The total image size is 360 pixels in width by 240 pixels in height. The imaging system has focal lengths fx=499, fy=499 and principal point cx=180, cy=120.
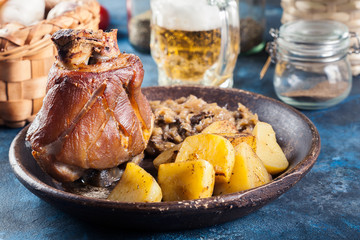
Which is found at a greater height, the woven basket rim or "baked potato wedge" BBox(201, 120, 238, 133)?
the woven basket rim

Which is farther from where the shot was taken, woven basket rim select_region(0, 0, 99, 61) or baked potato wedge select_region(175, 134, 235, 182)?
woven basket rim select_region(0, 0, 99, 61)

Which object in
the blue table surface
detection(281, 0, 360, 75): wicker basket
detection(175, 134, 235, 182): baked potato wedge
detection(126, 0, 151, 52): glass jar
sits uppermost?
detection(281, 0, 360, 75): wicker basket

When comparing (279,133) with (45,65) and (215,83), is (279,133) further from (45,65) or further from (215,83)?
(45,65)

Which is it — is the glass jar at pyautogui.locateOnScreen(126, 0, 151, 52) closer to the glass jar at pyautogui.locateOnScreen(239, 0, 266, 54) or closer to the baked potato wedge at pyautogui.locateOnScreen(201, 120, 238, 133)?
the glass jar at pyautogui.locateOnScreen(239, 0, 266, 54)

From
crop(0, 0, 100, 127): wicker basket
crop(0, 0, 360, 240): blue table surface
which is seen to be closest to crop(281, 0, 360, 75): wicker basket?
crop(0, 0, 360, 240): blue table surface

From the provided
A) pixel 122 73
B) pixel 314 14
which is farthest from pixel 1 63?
pixel 314 14

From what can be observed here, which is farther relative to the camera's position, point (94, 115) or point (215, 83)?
point (215, 83)

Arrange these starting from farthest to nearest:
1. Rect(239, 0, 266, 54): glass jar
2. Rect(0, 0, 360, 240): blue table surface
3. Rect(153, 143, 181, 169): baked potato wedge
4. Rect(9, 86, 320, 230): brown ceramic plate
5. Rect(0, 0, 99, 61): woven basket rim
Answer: Rect(239, 0, 266, 54): glass jar < Rect(0, 0, 99, 61): woven basket rim < Rect(153, 143, 181, 169): baked potato wedge < Rect(0, 0, 360, 240): blue table surface < Rect(9, 86, 320, 230): brown ceramic plate

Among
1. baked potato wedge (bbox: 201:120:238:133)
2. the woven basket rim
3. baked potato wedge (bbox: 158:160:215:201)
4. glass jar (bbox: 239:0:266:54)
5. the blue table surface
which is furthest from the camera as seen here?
glass jar (bbox: 239:0:266:54)
